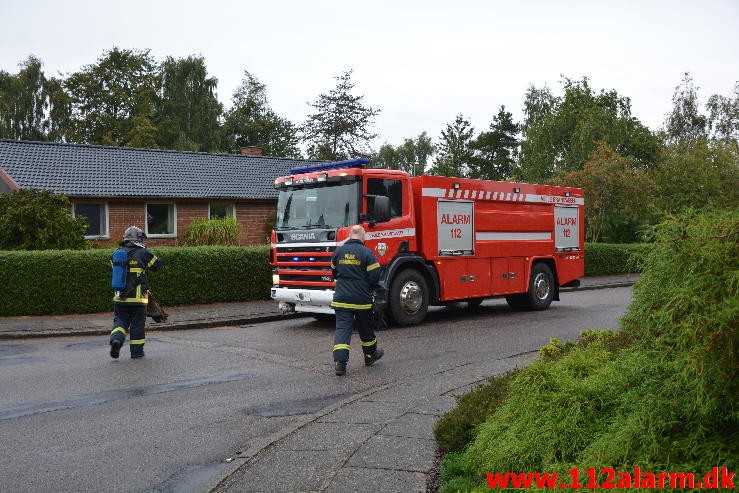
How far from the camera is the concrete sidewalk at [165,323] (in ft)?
41.8

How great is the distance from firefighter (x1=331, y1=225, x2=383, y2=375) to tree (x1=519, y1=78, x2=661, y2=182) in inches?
1338

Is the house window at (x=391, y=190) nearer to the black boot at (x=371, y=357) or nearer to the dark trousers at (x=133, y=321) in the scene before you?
the black boot at (x=371, y=357)

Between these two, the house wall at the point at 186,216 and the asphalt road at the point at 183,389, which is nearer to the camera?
the asphalt road at the point at 183,389

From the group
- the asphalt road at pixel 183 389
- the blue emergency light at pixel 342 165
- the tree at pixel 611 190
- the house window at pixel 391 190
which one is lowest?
the asphalt road at pixel 183 389

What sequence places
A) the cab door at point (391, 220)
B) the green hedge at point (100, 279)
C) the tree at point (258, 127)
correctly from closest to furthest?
the cab door at point (391, 220) → the green hedge at point (100, 279) → the tree at point (258, 127)

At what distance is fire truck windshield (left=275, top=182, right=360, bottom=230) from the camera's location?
12.0 meters

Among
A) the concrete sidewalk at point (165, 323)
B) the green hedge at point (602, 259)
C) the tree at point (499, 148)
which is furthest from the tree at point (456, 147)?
the concrete sidewalk at point (165, 323)

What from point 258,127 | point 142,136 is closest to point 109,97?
point 142,136

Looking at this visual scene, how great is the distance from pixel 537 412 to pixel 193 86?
56.2 m

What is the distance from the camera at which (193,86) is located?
56.3m

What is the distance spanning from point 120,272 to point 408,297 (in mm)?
5036

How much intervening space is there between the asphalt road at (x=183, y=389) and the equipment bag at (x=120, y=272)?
1026mm

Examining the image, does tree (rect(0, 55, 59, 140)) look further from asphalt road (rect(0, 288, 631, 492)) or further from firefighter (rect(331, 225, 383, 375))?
firefighter (rect(331, 225, 383, 375))

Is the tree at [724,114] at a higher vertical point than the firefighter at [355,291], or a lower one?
higher
